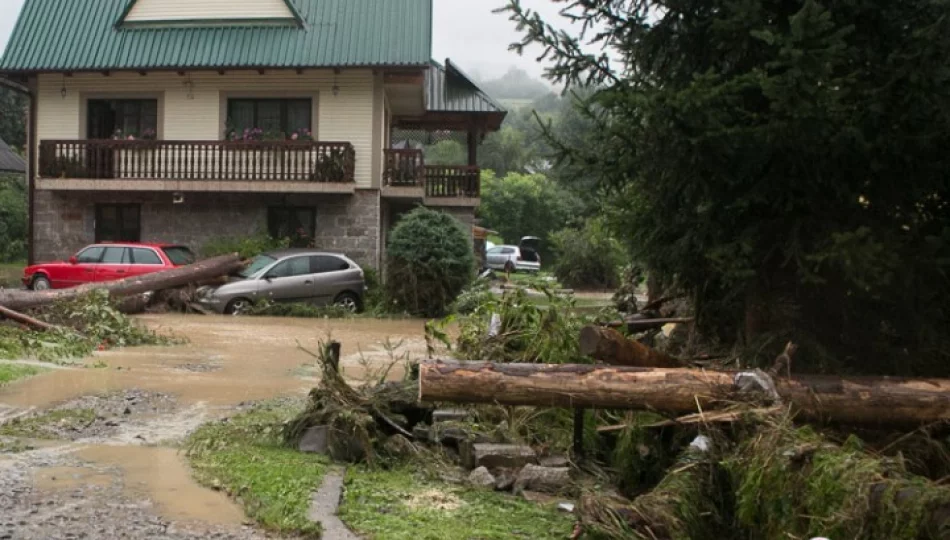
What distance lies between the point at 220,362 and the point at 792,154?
960 cm

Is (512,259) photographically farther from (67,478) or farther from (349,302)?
(67,478)

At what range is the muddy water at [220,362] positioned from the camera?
10789mm

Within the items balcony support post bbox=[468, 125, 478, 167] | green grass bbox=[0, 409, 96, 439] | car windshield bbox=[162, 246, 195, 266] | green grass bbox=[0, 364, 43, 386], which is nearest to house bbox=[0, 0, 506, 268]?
car windshield bbox=[162, 246, 195, 266]

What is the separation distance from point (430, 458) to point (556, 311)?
7.39 ft

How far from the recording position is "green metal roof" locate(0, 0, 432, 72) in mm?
26391

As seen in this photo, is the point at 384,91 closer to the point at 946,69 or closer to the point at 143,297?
the point at 143,297

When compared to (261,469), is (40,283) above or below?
above

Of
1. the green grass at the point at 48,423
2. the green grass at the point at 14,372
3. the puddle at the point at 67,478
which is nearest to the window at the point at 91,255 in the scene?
the green grass at the point at 14,372

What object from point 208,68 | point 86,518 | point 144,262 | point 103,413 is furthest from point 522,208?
point 86,518

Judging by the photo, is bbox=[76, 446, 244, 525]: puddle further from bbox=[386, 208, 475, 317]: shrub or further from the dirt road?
bbox=[386, 208, 475, 317]: shrub

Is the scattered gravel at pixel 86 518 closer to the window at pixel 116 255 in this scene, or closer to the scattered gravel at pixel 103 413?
the scattered gravel at pixel 103 413

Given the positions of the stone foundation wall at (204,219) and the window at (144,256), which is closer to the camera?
the window at (144,256)

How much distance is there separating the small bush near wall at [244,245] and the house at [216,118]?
60cm

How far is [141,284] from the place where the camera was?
21.7 meters
